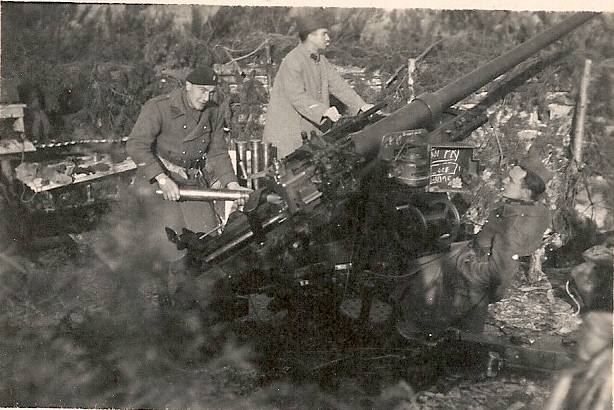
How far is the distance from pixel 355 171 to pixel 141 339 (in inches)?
53.0

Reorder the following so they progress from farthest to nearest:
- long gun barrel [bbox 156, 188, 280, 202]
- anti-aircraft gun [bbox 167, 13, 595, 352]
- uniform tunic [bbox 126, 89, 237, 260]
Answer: uniform tunic [bbox 126, 89, 237, 260] → long gun barrel [bbox 156, 188, 280, 202] → anti-aircraft gun [bbox 167, 13, 595, 352]

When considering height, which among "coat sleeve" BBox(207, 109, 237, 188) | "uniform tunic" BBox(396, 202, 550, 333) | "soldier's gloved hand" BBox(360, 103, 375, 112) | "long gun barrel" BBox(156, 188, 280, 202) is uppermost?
"soldier's gloved hand" BBox(360, 103, 375, 112)

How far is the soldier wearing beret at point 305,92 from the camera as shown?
2873 mm

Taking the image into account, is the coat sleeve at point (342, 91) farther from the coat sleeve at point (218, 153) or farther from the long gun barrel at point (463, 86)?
the coat sleeve at point (218, 153)

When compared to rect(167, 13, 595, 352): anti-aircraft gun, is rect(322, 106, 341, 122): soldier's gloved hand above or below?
above

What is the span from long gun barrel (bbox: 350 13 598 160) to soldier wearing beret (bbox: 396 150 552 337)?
1.40 ft

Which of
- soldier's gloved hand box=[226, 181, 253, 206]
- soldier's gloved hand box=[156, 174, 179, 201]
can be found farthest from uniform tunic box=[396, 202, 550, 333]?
soldier's gloved hand box=[156, 174, 179, 201]

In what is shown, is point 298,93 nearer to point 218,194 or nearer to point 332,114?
point 332,114

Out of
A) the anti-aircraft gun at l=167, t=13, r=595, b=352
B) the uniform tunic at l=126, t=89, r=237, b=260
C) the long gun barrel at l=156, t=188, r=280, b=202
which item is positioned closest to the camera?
the anti-aircraft gun at l=167, t=13, r=595, b=352

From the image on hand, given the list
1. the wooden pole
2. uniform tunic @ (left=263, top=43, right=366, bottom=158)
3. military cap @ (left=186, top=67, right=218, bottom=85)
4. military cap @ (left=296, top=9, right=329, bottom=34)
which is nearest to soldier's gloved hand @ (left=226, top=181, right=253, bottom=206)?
uniform tunic @ (left=263, top=43, right=366, bottom=158)

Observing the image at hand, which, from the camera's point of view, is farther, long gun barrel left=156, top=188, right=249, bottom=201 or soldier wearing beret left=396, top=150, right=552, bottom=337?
long gun barrel left=156, top=188, right=249, bottom=201

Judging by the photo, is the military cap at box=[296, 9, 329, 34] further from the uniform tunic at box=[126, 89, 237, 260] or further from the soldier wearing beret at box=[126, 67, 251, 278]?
the uniform tunic at box=[126, 89, 237, 260]

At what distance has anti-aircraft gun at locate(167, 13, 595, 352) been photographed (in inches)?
104

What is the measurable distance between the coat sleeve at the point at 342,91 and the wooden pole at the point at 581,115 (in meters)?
1.02
